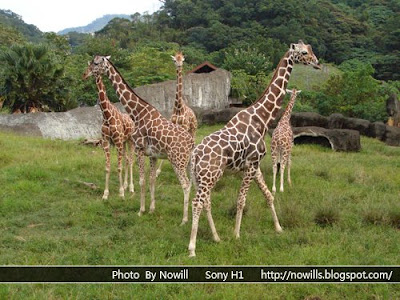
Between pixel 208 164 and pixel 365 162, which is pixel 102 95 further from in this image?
pixel 365 162

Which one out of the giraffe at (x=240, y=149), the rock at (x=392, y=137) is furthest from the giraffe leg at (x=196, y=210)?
the rock at (x=392, y=137)

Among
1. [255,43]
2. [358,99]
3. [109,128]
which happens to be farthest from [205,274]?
[255,43]

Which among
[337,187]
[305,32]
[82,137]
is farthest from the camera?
[305,32]

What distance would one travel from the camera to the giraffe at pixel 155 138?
8.12m

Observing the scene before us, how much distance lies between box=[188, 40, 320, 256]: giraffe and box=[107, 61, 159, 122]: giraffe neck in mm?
2170

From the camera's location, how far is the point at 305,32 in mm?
54781

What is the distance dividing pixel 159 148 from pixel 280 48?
41287 millimetres

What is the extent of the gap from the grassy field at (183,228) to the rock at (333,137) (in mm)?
3756

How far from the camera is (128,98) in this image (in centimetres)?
900

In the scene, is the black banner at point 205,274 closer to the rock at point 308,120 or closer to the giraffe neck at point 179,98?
the giraffe neck at point 179,98

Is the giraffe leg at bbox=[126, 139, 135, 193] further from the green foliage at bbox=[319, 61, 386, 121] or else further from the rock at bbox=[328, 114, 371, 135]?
the green foliage at bbox=[319, 61, 386, 121]

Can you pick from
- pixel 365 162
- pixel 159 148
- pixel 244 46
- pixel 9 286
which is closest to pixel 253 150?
pixel 159 148

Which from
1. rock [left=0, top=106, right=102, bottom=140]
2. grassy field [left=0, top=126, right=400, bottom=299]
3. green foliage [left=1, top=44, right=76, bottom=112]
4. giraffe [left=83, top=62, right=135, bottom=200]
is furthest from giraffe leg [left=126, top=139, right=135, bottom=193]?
green foliage [left=1, top=44, right=76, bottom=112]

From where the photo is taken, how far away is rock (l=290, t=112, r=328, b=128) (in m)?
19.2
